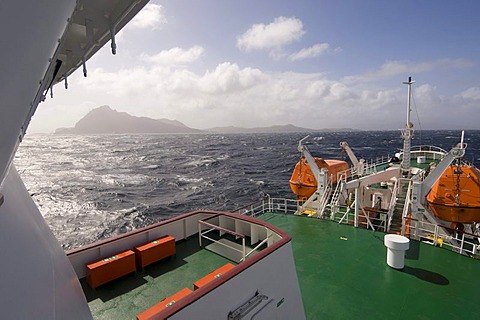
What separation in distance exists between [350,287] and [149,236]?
19.8ft

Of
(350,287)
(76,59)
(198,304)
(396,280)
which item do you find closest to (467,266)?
(396,280)

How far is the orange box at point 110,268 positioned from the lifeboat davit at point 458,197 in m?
16.0

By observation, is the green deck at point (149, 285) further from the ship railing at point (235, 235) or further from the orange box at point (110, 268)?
the ship railing at point (235, 235)

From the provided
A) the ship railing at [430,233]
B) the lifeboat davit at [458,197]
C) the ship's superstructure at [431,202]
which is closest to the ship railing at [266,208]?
the ship railing at [430,233]

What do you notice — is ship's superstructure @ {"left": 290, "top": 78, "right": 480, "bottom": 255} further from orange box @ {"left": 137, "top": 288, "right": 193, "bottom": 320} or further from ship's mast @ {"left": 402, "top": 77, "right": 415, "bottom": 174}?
orange box @ {"left": 137, "top": 288, "right": 193, "bottom": 320}

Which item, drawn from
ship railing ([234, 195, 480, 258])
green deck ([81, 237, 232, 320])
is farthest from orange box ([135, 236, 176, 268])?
ship railing ([234, 195, 480, 258])

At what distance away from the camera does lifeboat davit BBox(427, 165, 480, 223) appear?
1458cm

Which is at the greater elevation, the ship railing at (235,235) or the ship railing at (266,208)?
the ship railing at (235,235)

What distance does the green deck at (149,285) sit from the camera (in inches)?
226

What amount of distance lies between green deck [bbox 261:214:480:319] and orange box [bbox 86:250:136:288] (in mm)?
4699

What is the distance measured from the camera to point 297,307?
6.31m

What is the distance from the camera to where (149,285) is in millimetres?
6488

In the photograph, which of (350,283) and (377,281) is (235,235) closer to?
(350,283)

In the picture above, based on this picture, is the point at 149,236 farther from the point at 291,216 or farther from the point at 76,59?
the point at 291,216
